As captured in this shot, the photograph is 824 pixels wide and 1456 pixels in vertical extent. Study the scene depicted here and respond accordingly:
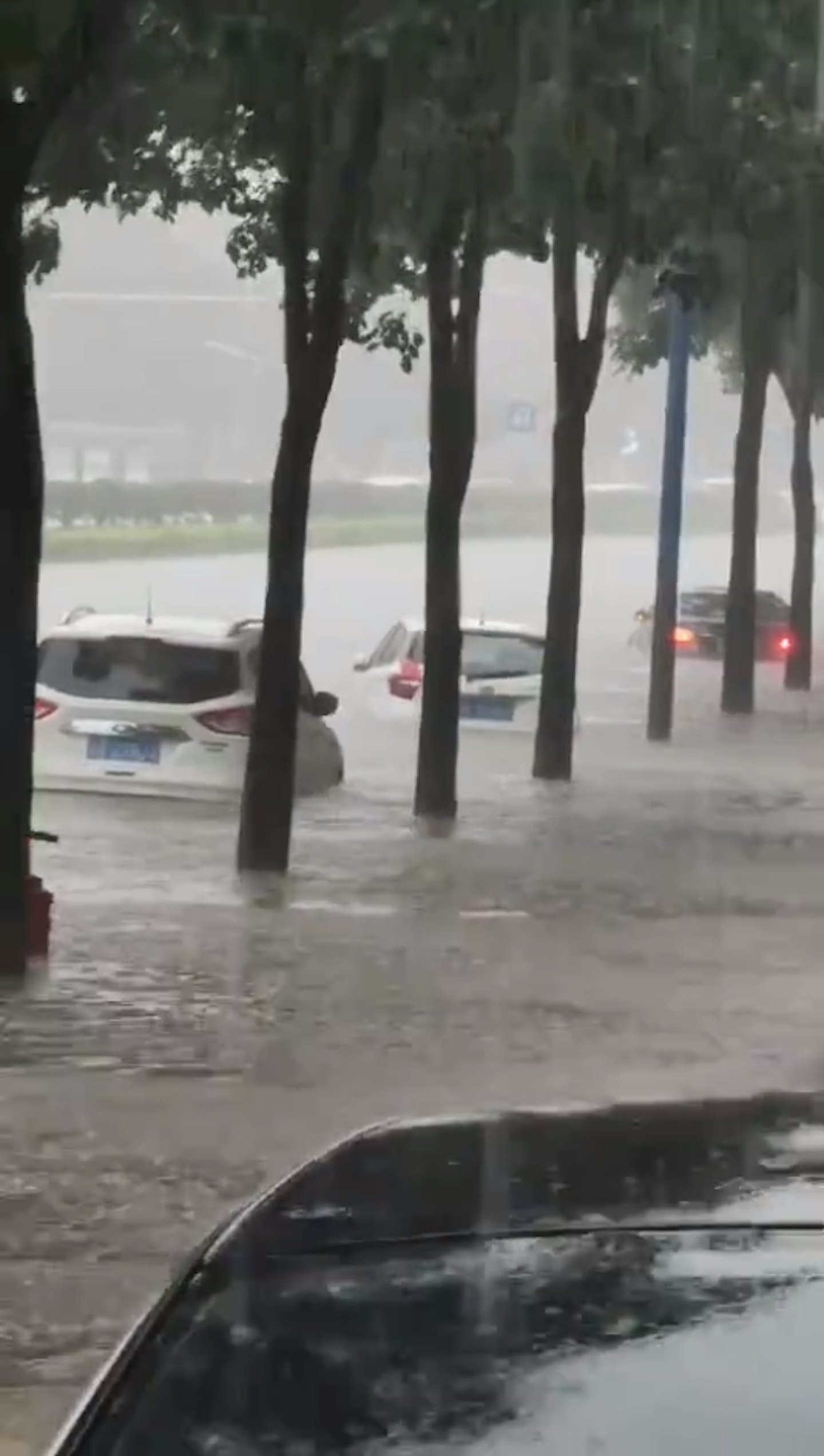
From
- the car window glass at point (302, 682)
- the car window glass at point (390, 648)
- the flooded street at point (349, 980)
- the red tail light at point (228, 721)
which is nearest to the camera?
the flooded street at point (349, 980)

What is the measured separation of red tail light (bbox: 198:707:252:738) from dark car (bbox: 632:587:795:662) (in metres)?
17.4

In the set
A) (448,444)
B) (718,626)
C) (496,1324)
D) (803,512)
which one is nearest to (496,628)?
(448,444)

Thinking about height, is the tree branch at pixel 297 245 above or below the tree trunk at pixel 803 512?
above

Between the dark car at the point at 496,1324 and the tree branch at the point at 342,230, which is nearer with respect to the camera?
the dark car at the point at 496,1324

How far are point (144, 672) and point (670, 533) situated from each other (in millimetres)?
10299

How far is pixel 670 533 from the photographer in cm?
2853

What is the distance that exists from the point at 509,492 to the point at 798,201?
5.60m

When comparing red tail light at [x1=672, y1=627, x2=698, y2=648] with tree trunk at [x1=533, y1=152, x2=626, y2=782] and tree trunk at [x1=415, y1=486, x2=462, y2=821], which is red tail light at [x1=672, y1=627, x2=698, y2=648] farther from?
tree trunk at [x1=415, y1=486, x2=462, y2=821]

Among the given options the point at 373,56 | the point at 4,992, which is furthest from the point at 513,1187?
the point at 373,56

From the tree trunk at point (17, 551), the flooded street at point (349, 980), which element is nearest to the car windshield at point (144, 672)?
the flooded street at point (349, 980)

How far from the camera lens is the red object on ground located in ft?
40.7

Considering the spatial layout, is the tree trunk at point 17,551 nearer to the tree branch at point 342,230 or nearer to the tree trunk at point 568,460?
the tree branch at point 342,230

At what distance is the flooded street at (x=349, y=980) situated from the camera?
820 centimetres

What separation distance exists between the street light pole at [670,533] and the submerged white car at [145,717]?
9.66 metres
